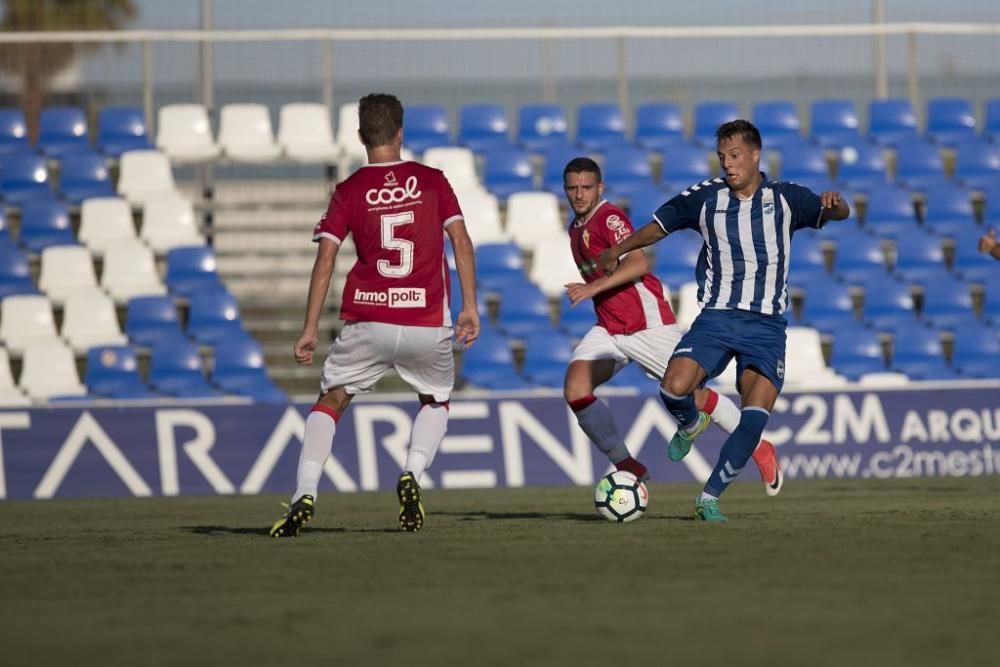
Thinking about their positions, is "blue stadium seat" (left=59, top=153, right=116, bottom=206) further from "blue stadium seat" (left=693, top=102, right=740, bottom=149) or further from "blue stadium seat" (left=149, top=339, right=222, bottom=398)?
"blue stadium seat" (left=693, top=102, right=740, bottom=149)

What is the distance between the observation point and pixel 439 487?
45.6 ft

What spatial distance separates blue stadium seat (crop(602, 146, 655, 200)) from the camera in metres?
17.9

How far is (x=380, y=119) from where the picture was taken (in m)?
7.88

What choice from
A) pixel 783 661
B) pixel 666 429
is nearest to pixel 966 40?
pixel 666 429

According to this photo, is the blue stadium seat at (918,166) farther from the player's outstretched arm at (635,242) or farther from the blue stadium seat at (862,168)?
the player's outstretched arm at (635,242)

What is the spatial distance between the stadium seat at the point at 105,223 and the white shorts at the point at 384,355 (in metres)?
9.69

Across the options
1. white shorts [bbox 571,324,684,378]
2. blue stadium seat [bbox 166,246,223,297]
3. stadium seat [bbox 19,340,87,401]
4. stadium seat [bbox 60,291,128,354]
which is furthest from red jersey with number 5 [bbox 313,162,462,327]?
blue stadium seat [bbox 166,246,223,297]

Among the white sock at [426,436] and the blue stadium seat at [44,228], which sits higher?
the blue stadium seat at [44,228]

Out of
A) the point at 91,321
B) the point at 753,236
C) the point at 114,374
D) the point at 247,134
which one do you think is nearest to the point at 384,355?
the point at 753,236

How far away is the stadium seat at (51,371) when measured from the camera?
1523 cm

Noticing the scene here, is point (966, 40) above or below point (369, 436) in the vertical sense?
above

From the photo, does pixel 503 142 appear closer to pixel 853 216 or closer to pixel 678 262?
pixel 678 262

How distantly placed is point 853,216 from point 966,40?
300 centimetres

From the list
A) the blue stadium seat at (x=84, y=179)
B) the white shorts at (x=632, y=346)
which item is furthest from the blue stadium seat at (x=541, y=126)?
the white shorts at (x=632, y=346)
